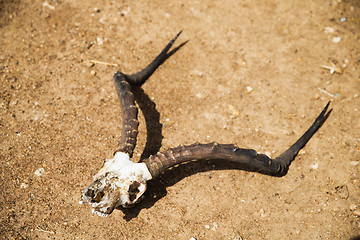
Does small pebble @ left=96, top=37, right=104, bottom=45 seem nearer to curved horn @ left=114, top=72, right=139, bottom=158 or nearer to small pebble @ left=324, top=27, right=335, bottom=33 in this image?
curved horn @ left=114, top=72, right=139, bottom=158

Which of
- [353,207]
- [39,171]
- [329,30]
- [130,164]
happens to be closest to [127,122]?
[130,164]

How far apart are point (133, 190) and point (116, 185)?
0.22 metres

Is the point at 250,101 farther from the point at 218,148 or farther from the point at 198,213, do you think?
the point at 198,213

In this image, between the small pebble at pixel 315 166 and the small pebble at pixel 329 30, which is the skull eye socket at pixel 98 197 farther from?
the small pebble at pixel 329 30

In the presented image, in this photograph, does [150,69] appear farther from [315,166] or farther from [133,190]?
→ [315,166]

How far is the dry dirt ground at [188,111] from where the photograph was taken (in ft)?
13.3

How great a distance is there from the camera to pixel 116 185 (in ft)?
11.6

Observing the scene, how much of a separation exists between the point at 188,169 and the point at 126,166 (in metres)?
1.12

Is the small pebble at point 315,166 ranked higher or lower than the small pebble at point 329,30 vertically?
lower

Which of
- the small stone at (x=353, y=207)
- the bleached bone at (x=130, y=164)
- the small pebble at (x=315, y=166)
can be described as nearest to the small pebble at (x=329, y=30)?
the small pebble at (x=315, y=166)

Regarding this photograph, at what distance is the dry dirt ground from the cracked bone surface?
1.77ft

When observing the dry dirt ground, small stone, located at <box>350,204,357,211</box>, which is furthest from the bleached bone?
small stone, located at <box>350,204,357,211</box>

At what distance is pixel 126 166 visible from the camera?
3666 millimetres

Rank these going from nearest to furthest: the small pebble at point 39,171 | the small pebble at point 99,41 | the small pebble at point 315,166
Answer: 1. the small pebble at point 39,171
2. the small pebble at point 315,166
3. the small pebble at point 99,41
